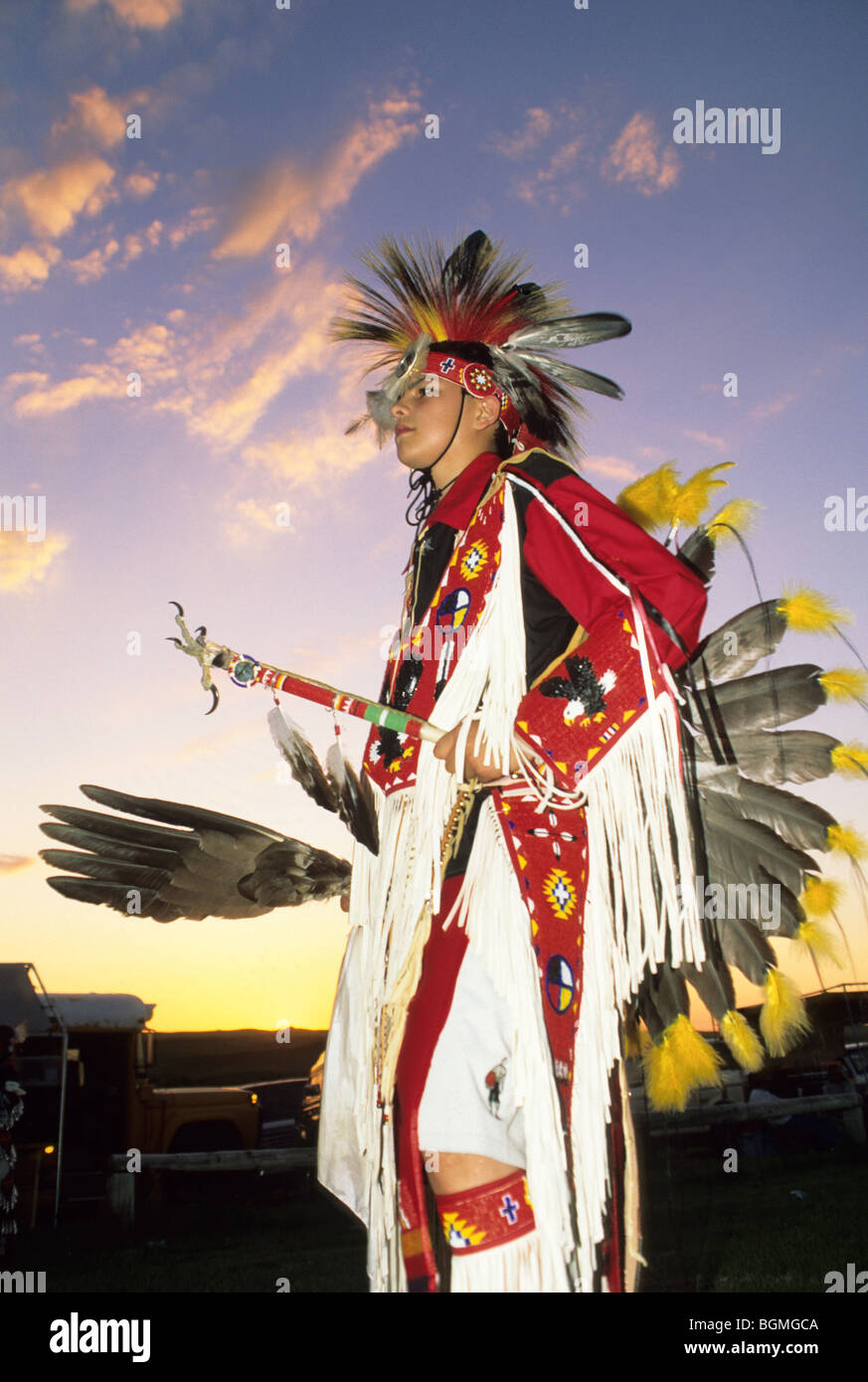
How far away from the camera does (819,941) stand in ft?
9.23

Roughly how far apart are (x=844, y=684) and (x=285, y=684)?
189 cm

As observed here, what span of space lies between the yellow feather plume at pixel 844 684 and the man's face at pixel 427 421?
4.98ft

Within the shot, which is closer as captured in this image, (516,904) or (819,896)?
(516,904)

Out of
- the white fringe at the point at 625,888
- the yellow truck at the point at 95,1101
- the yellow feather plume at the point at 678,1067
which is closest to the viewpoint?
the white fringe at the point at 625,888

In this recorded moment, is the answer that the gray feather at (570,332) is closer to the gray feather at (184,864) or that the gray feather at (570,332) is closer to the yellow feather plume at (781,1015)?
the gray feather at (184,864)

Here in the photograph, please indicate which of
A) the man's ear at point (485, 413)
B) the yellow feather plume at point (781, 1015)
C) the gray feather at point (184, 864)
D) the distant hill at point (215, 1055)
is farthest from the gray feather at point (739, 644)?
the distant hill at point (215, 1055)

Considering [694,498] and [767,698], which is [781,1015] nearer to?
[767,698]

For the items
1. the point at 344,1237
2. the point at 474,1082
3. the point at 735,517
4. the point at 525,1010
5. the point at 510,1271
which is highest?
the point at 735,517

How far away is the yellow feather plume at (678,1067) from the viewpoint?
2528mm

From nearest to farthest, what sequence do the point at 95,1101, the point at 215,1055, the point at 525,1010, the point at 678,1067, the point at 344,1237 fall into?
1. the point at 525,1010
2. the point at 678,1067
3. the point at 344,1237
4. the point at 95,1101
5. the point at 215,1055

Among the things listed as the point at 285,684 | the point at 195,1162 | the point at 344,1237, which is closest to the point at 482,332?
the point at 285,684

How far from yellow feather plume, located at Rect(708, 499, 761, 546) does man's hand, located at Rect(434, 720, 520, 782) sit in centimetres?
138

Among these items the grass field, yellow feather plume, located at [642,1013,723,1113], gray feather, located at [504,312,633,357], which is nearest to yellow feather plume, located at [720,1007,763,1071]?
yellow feather plume, located at [642,1013,723,1113]
